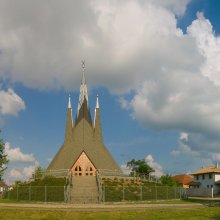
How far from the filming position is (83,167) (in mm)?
68125

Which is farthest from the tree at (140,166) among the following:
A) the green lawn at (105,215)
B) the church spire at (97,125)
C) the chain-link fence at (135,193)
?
the green lawn at (105,215)

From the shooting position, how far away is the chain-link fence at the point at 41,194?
1775 inches

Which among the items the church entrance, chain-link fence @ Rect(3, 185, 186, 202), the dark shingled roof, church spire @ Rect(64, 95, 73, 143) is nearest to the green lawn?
chain-link fence @ Rect(3, 185, 186, 202)

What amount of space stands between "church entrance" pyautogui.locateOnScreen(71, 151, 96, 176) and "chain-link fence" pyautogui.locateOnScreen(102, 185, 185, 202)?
62.0ft

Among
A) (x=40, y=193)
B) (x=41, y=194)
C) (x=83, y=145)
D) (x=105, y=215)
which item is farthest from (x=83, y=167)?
(x=105, y=215)

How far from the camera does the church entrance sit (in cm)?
6781

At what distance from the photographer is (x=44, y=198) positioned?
45.1 metres

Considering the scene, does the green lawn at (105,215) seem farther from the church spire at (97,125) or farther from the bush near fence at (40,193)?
the church spire at (97,125)

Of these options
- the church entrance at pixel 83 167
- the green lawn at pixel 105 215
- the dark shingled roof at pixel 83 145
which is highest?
the dark shingled roof at pixel 83 145

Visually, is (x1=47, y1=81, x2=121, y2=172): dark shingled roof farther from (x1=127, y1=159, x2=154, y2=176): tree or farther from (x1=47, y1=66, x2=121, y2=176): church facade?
(x1=127, y1=159, x2=154, y2=176): tree

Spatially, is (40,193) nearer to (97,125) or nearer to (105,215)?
(105,215)

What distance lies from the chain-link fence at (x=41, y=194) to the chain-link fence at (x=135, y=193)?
16.6 feet

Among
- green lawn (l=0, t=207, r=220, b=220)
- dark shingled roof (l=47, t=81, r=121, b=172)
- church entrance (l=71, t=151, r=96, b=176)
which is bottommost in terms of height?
green lawn (l=0, t=207, r=220, b=220)

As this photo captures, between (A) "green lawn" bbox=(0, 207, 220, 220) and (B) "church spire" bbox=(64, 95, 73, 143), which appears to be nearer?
(A) "green lawn" bbox=(0, 207, 220, 220)
